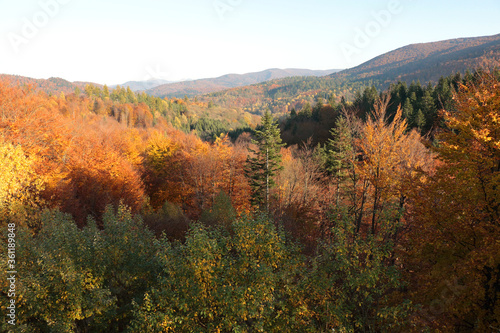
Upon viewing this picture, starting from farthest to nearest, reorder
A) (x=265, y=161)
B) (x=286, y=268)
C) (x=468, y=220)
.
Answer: (x=265, y=161)
(x=468, y=220)
(x=286, y=268)

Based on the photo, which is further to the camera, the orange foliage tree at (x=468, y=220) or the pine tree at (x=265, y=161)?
the pine tree at (x=265, y=161)

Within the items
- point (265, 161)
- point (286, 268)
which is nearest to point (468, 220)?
point (286, 268)

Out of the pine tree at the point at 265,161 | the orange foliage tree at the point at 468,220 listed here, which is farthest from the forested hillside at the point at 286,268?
the pine tree at the point at 265,161

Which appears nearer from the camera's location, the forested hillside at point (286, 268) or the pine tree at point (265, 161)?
the forested hillside at point (286, 268)

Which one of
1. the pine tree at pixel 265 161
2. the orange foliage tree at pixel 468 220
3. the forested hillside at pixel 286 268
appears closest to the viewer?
the forested hillside at pixel 286 268

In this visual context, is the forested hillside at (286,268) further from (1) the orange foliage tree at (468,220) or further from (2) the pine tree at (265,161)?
(2) the pine tree at (265,161)

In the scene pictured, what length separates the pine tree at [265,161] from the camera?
30.8 metres

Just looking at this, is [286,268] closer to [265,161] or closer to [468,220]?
[468,220]

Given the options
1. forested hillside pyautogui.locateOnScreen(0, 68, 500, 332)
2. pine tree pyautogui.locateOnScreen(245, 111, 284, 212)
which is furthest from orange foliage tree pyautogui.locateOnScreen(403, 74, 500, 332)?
pine tree pyautogui.locateOnScreen(245, 111, 284, 212)

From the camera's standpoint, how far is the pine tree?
101 ft

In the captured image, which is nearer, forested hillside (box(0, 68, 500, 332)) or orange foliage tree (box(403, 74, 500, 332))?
forested hillside (box(0, 68, 500, 332))

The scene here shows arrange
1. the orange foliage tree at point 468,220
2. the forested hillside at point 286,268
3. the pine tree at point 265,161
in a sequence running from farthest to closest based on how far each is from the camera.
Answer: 1. the pine tree at point 265,161
2. the orange foliage tree at point 468,220
3. the forested hillside at point 286,268

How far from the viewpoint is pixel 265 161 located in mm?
31719

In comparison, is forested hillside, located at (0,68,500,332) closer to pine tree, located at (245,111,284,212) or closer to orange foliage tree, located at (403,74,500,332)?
orange foliage tree, located at (403,74,500,332)
